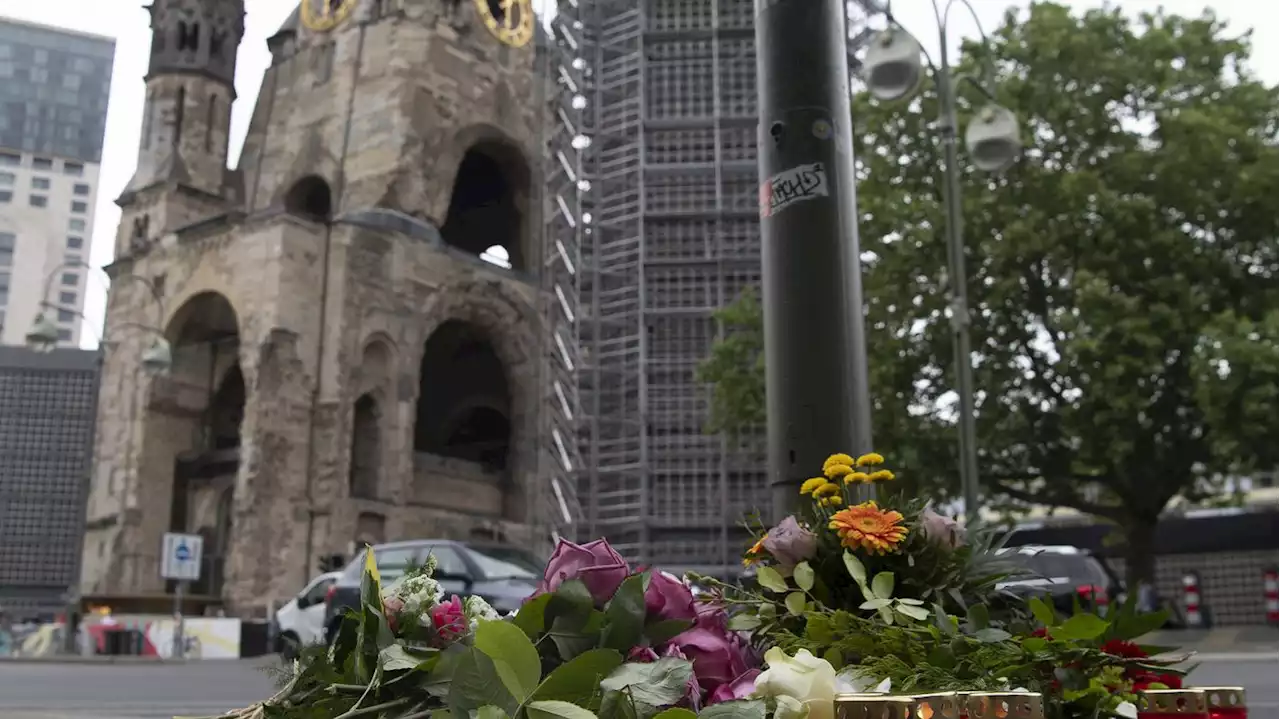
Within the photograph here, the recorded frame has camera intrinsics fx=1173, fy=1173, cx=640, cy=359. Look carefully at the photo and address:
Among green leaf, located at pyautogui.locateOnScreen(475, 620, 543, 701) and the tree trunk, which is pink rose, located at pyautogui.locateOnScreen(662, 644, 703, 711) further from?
the tree trunk

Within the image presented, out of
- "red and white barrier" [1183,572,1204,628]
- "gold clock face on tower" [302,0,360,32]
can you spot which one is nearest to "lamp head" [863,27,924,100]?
"red and white barrier" [1183,572,1204,628]

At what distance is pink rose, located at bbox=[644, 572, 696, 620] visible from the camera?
207 centimetres

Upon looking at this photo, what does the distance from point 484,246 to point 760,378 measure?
26.7 metres

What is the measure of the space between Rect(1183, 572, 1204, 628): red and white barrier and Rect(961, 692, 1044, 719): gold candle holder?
111ft

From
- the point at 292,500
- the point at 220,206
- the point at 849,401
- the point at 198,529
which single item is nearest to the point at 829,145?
the point at 849,401

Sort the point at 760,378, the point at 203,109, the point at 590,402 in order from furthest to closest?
the point at 203,109
the point at 590,402
the point at 760,378

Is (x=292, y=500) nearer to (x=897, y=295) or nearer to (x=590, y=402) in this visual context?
(x=590, y=402)

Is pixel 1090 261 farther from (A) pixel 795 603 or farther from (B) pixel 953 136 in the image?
(A) pixel 795 603

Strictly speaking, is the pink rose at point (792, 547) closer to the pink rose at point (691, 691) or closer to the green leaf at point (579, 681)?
the pink rose at point (691, 691)

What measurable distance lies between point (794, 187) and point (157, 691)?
10.5 meters

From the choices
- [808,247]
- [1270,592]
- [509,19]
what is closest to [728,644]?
[808,247]

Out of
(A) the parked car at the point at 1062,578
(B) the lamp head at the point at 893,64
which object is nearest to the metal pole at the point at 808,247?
(A) the parked car at the point at 1062,578

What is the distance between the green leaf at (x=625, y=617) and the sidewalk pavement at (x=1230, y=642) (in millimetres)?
17137

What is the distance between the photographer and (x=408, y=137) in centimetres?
3484
